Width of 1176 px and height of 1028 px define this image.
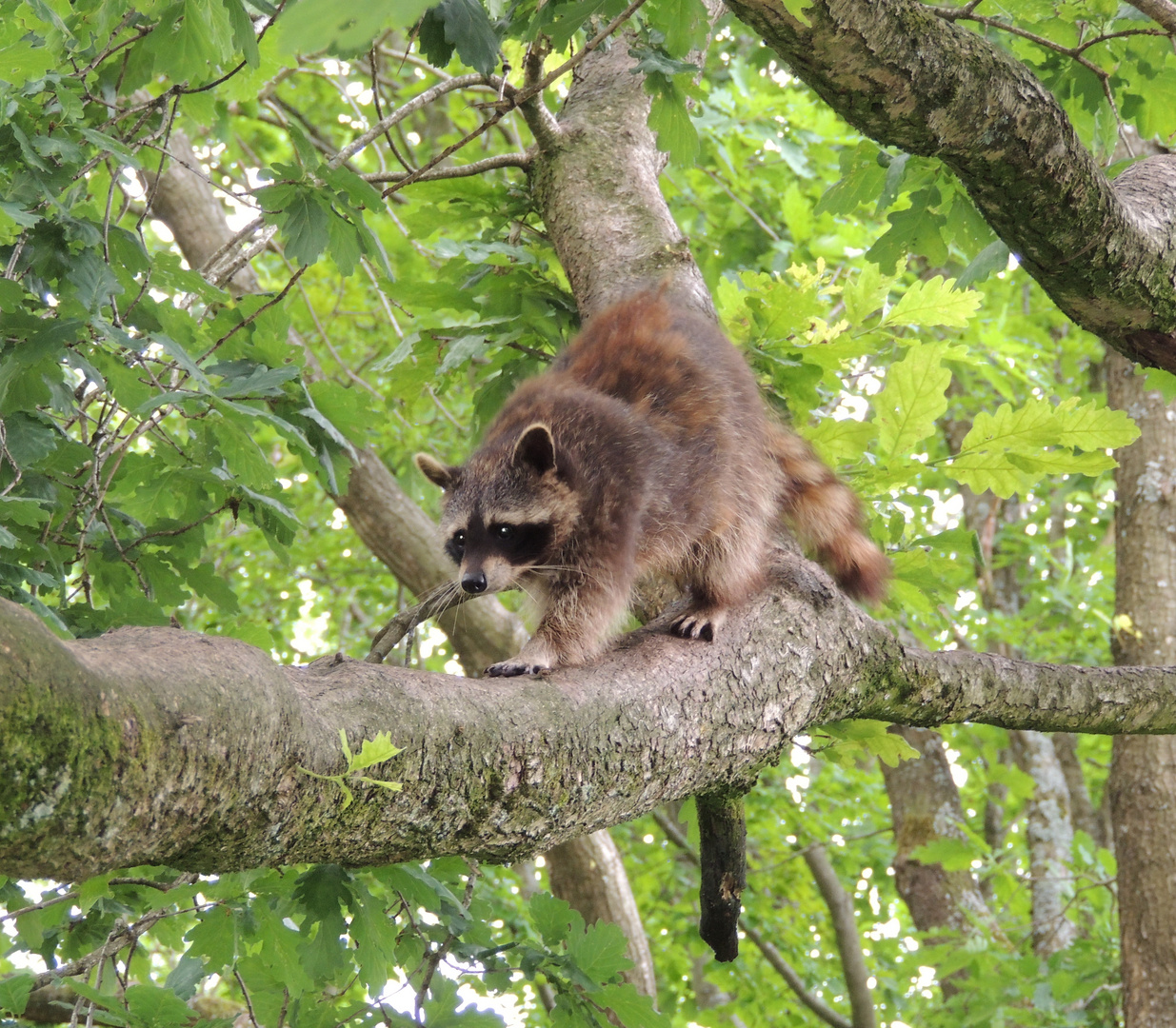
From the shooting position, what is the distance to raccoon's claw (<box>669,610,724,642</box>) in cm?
240

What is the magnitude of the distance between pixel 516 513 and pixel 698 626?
0.88m

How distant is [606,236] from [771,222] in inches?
113

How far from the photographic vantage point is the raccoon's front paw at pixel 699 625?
7.87ft

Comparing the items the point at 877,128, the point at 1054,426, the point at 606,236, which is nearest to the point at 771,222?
the point at 606,236

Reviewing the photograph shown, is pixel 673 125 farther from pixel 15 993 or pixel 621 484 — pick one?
pixel 15 993

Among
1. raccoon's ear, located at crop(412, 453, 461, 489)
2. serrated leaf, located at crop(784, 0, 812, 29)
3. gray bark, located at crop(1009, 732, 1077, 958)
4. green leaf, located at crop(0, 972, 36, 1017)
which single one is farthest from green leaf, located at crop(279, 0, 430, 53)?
gray bark, located at crop(1009, 732, 1077, 958)

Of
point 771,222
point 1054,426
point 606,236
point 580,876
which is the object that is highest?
point 771,222

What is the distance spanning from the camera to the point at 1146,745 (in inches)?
198

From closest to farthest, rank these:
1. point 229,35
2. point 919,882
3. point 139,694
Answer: point 139,694 → point 229,35 → point 919,882

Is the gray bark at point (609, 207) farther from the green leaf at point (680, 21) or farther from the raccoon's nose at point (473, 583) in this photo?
the raccoon's nose at point (473, 583)

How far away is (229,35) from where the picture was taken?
245cm

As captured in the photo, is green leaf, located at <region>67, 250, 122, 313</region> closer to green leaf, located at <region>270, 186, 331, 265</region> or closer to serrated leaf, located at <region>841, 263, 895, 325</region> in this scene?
green leaf, located at <region>270, 186, 331, 265</region>

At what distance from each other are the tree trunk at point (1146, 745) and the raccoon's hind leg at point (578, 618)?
288 cm

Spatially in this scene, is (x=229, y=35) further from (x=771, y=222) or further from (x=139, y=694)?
(x=771, y=222)
